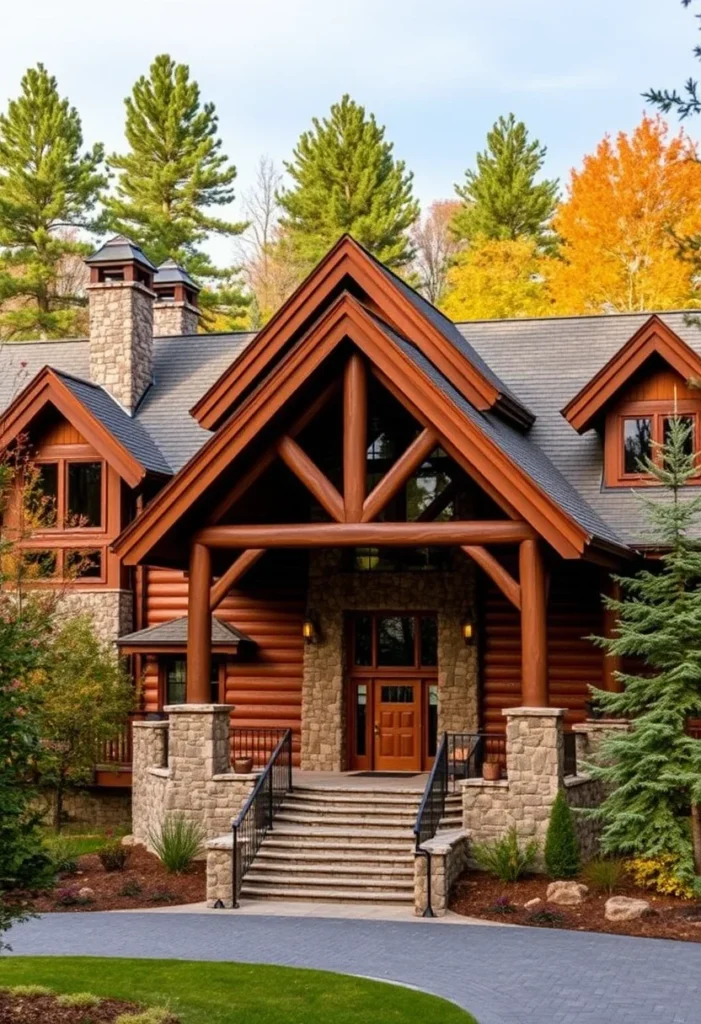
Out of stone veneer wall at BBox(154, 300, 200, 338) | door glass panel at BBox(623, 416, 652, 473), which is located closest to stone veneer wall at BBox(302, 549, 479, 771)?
door glass panel at BBox(623, 416, 652, 473)

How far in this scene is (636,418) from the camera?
24.0 meters

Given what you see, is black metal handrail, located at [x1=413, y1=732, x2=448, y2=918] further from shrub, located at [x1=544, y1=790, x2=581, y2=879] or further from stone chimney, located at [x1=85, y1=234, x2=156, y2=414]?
stone chimney, located at [x1=85, y1=234, x2=156, y2=414]

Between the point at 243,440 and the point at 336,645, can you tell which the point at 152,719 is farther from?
the point at 243,440

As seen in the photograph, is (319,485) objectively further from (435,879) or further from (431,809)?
(435,879)

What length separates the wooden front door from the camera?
2389 centimetres

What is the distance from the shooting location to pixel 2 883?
1134 cm

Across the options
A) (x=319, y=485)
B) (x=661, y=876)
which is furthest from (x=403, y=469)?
(x=661, y=876)

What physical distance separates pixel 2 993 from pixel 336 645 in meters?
12.7

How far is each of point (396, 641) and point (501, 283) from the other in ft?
77.2

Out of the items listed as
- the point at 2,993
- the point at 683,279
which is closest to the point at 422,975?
the point at 2,993

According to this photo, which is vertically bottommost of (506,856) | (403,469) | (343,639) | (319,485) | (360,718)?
(506,856)

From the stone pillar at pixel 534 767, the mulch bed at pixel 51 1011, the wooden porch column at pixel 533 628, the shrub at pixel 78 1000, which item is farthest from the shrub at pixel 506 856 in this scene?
the shrub at pixel 78 1000

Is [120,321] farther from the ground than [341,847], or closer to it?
farther from the ground

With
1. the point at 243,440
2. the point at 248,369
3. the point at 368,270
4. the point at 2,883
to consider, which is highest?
Answer: the point at 368,270
